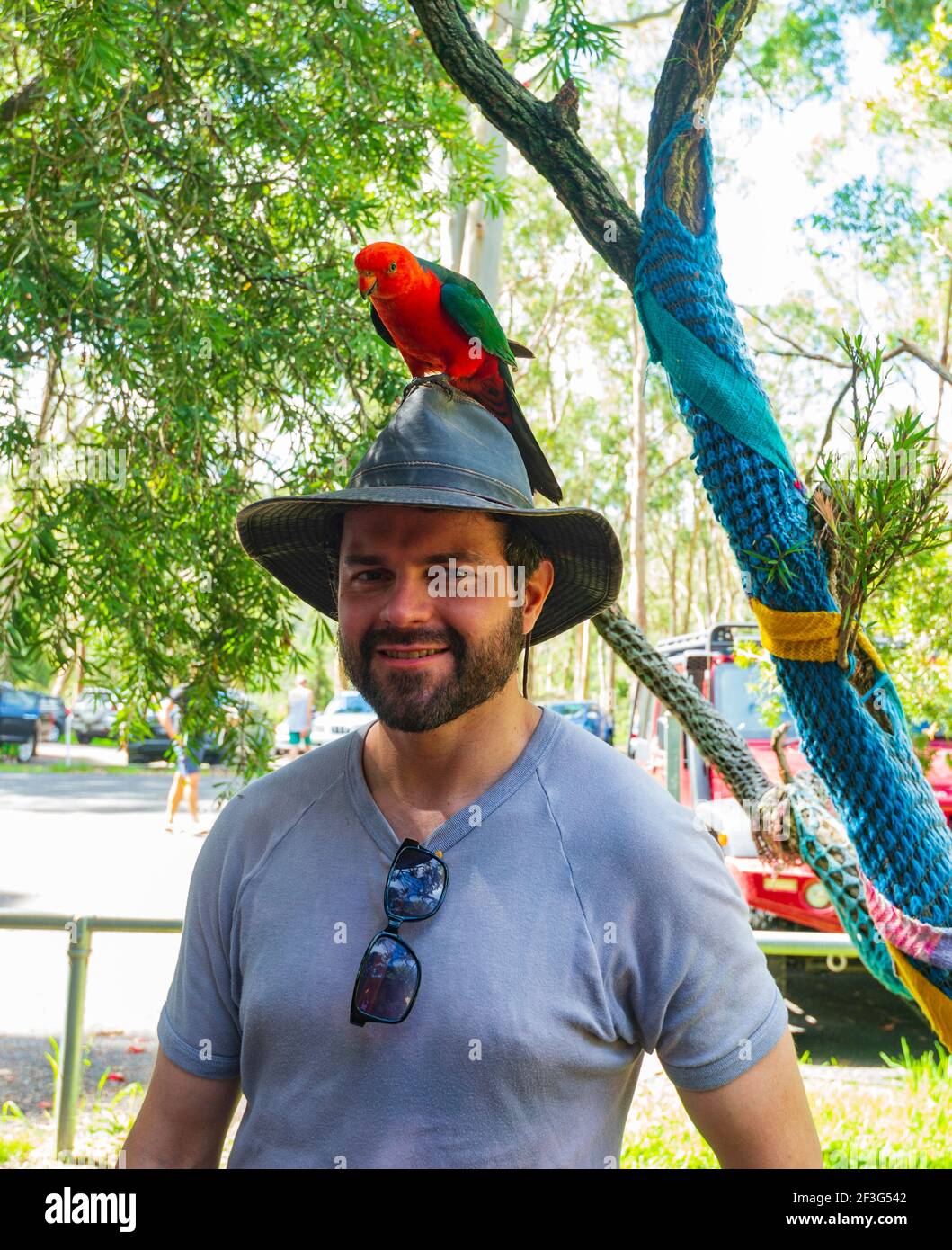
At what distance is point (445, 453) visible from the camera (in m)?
1.65

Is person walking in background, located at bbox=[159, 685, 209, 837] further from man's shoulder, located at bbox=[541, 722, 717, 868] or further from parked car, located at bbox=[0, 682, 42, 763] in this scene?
parked car, located at bbox=[0, 682, 42, 763]

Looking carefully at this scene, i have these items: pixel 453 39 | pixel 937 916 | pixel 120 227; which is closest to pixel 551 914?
pixel 937 916

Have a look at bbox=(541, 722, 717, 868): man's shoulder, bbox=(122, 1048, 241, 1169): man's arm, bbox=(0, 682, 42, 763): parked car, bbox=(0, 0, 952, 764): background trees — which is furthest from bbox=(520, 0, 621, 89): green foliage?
bbox=(0, 682, 42, 763): parked car

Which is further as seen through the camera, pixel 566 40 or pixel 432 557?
pixel 566 40

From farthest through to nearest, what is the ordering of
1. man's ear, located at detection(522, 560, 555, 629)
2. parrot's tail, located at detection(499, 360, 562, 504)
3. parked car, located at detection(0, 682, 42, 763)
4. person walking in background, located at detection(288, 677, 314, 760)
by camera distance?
parked car, located at detection(0, 682, 42, 763)
person walking in background, located at detection(288, 677, 314, 760)
parrot's tail, located at detection(499, 360, 562, 504)
man's ear, located at detection(522, 560, 555, 629)

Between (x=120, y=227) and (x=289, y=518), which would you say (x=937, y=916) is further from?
(x=120, y=227)

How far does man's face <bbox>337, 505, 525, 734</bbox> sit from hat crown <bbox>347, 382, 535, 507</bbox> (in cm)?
4

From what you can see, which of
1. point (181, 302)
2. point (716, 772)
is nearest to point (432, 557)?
point (181, 302)

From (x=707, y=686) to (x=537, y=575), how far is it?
596cm

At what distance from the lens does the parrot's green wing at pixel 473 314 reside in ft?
6.72

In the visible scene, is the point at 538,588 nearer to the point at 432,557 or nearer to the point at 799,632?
the point at 432,557

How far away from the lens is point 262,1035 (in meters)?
1.51

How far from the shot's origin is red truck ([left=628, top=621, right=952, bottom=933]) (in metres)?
5.75

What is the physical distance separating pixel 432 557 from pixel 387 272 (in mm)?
745
